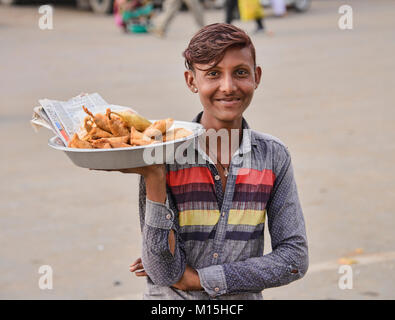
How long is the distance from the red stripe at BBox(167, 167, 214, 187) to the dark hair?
33cm

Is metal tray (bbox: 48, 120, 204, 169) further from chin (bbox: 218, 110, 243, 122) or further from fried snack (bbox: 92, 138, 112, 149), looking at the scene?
chin (bbox: 218, 110, 243, 122)

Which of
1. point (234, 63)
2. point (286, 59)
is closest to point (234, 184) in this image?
point (234, 63)

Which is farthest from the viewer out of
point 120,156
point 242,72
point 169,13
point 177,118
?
point 169,13

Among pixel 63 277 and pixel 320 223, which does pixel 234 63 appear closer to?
pixel 63 277

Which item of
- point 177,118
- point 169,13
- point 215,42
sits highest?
point 169,13

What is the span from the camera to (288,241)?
2.06 m

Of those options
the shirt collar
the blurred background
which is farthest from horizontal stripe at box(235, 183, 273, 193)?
the blurred background

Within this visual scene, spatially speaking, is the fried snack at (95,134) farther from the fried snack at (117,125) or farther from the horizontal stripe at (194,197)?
the horizontal stripe at (194,197)

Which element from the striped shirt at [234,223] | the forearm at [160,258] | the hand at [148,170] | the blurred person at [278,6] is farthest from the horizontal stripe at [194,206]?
the blurred person at [278,6]

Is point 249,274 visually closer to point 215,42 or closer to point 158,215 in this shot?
point 158,215

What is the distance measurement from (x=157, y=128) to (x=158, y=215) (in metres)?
0.24

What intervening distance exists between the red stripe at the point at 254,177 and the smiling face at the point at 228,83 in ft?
0.55

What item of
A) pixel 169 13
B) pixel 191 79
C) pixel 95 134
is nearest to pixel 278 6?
pixel 169 13

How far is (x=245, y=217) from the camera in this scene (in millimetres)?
2016
